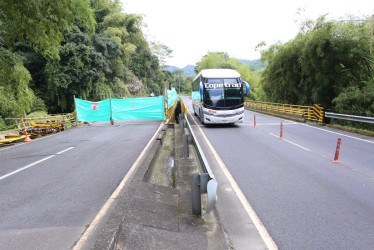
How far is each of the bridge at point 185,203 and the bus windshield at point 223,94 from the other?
6846 mm

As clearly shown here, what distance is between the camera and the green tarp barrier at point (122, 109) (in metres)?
18.5

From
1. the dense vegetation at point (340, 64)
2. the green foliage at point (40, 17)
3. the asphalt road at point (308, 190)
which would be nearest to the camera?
the asphalt road at point (308, 190)

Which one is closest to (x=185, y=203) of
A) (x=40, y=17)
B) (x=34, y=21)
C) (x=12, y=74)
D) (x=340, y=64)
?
(x=40, y=17)

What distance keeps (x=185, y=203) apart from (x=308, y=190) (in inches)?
105

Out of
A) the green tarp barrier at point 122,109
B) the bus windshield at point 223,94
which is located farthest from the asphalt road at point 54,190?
the green tarp barrier at point 122,109

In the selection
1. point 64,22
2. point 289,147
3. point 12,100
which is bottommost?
point 289,147

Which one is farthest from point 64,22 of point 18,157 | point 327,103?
point 327,103

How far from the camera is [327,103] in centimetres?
2050

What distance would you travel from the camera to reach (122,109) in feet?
61.3

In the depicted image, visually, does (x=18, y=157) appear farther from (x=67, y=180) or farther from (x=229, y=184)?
(x=229, y=184)

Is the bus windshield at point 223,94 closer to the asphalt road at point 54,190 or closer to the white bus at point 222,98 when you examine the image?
the white bus at point 222,98

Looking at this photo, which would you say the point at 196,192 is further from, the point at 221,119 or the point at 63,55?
the point at 63,55

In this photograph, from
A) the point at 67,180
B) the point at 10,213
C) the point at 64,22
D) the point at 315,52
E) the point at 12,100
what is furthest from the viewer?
the point at 315,52

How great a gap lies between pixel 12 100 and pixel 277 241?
1343 centimetres
